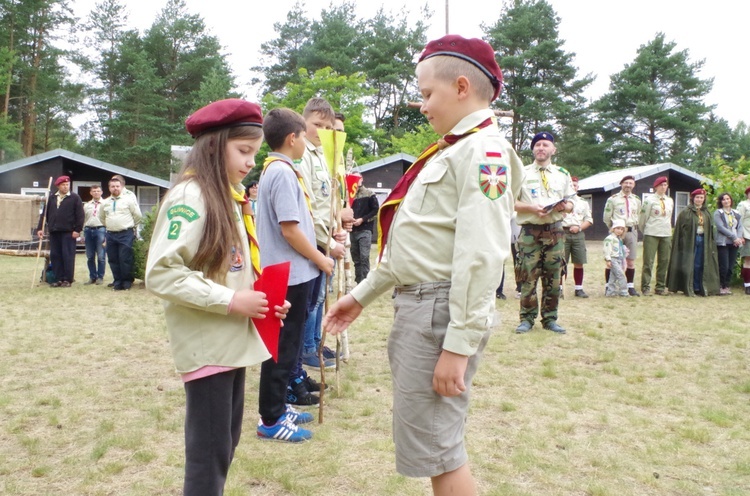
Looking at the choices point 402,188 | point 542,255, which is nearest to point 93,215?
point 542,255

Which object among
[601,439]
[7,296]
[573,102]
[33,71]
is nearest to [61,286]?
[7,296]

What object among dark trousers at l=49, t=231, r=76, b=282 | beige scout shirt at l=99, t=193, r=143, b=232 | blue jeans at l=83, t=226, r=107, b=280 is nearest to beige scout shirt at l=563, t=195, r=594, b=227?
beige scout shirt at l=99, t=193, r=143, b=232

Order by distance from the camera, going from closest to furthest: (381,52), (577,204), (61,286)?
(577,204) → (61,286) → (381,52)

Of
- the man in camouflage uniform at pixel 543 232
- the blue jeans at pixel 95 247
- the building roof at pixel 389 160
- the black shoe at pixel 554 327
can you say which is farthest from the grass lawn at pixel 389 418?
the building roof at pixel 389 160

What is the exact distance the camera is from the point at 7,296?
33.2 ft

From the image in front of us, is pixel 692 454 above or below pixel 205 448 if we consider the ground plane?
below

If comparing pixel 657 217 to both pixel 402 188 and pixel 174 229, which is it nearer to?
pixel 402 188

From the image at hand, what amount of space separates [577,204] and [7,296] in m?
9.16

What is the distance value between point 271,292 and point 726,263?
11.1m

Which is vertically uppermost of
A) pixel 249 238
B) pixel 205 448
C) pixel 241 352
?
pixel 249 238

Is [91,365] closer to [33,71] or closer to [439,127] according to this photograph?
[439,127]

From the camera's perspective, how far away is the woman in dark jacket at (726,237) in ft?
36.2

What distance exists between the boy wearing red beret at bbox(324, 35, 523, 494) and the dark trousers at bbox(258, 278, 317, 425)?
149cm

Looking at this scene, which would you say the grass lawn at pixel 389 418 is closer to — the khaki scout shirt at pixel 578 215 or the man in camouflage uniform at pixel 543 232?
the man in camouflage uniform at pixel 543 232
